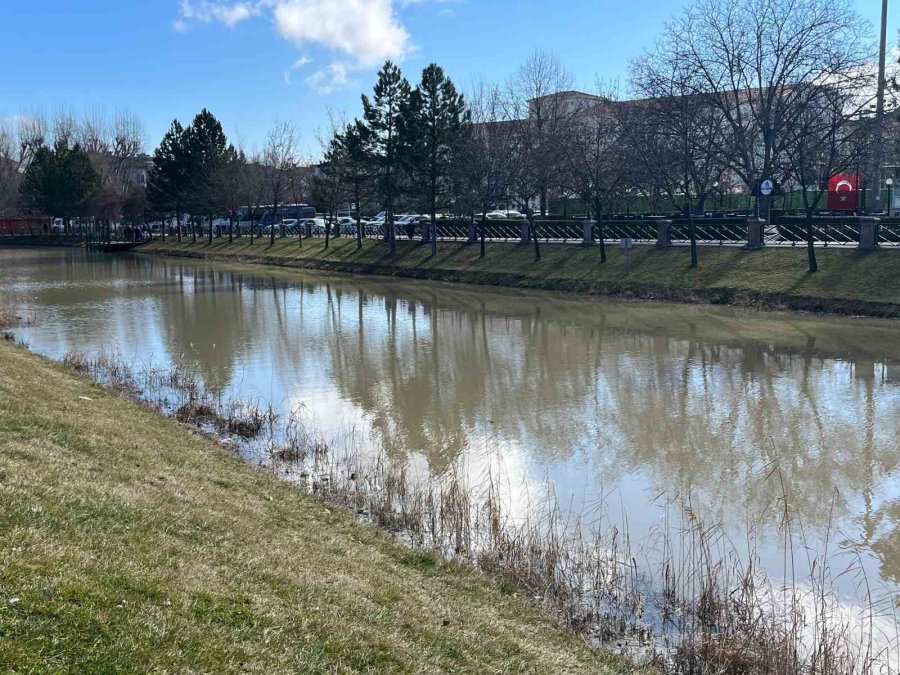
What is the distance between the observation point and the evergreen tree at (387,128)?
4984cm

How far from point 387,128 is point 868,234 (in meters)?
30.3

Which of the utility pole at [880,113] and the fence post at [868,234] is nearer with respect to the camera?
the utility pole at [880,113]

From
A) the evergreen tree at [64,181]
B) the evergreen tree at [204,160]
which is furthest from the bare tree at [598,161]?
the evergreen tree at [64,181]

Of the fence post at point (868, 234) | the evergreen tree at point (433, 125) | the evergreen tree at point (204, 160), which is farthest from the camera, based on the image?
the evergreen tree at point (204, 160)

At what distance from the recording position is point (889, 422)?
13867mm

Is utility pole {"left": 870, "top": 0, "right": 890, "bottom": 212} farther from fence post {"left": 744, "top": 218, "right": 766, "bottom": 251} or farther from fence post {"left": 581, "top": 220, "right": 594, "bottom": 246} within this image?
fence post {"left": 581, "top": 220, "right": 594, "bottom": 246}

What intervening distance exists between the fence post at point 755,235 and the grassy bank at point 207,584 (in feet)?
94.8

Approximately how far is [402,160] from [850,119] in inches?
1010

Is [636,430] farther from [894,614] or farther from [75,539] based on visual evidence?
[75,539]

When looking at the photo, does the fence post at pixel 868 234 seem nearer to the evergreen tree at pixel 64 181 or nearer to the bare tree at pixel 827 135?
the bare tree at pixel 827 135

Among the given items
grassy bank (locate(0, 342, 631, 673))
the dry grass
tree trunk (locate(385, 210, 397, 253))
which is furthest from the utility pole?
the dry grass

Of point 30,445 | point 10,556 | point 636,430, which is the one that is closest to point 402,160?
point 636,430

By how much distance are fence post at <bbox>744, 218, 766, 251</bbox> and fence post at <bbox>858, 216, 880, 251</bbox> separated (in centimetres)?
409

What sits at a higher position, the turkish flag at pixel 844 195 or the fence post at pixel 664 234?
the turkish flag at pixel 844 195
